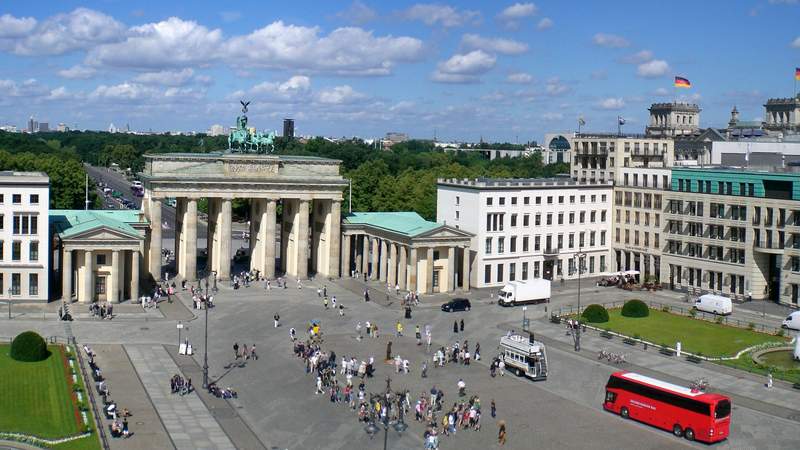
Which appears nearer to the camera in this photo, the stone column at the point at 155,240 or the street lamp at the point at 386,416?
the street lamp at the point at 386,416

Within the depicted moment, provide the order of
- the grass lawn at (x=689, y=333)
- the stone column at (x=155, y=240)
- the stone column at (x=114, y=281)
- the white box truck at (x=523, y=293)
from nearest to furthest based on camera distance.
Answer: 1. the grass lawn at (x=689, y=333)
2. the stone column at (x=114, y=281)
3. the white box truck at (x=523, y=293)
4. the stone column at (x=155, y=240)

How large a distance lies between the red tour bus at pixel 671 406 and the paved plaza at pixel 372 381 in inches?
32.8

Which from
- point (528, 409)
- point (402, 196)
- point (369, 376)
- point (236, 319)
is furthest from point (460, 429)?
point (402, 196)

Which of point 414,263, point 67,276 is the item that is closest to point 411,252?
point 414,263

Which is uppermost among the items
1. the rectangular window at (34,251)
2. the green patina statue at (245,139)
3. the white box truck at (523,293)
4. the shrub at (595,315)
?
the green patina statue at (245,139)

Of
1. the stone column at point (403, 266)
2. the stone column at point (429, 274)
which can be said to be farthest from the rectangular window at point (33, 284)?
the stone column at point (429, 274)

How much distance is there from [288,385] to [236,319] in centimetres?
2435

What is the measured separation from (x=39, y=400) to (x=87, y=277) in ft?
111

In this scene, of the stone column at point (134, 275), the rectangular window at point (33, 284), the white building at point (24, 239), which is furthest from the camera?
the stone column at point (134, 275)

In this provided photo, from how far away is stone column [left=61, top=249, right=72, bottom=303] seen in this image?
92.5 metres

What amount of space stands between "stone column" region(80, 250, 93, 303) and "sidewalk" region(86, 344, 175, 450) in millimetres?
17707

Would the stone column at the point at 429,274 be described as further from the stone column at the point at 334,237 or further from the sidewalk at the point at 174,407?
the sidewalk at the point at 174,407

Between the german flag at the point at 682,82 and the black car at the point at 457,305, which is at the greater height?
the german flag at the point at 682,82

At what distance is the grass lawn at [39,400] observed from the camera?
54.0 metres
